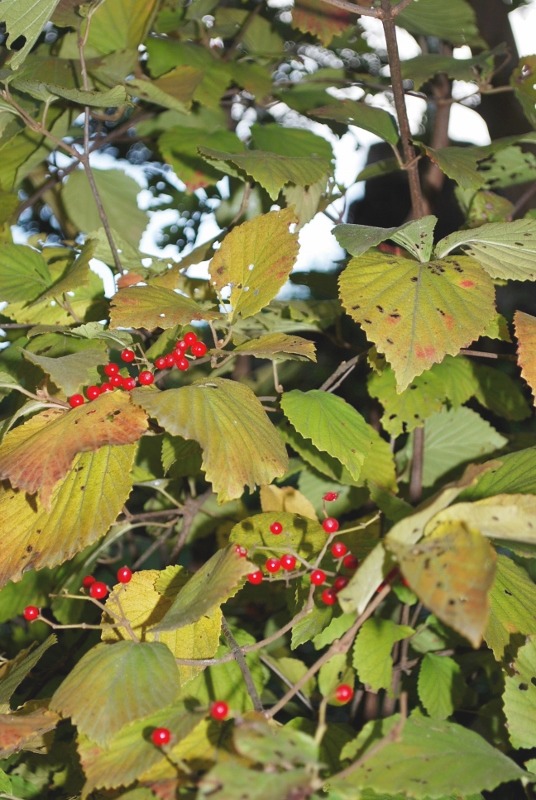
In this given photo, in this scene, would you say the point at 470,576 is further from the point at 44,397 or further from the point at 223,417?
the point at 44,397

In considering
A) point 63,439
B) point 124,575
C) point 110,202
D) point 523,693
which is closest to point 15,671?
point 124,575

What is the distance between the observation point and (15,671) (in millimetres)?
832

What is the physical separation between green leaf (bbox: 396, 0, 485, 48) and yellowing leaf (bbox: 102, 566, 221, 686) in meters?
1.19

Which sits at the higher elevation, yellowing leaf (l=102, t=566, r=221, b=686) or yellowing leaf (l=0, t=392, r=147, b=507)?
yellowing leaf (l=0, t=392, r=147, b=507)

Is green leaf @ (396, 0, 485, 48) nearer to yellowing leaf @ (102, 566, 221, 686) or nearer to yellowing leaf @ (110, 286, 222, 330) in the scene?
yellowing leaf @ (110, 286, 222, 330)

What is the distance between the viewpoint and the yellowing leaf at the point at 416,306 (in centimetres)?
79

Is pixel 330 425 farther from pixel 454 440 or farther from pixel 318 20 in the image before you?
pixel 318 20

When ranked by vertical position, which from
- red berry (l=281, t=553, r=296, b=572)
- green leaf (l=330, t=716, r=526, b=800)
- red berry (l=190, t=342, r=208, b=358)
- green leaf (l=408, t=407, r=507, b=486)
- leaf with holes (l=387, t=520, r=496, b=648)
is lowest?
green leaf (l=408, t=407, r=507, b=486)

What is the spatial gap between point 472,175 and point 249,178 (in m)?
0.35

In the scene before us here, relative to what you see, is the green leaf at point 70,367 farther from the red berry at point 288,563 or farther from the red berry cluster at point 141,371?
the red berry at point 288,563

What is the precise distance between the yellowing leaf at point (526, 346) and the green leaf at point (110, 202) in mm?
1000

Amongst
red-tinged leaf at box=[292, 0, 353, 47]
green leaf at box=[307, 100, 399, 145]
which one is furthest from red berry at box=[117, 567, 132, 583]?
red-tinged leaf at box=[292, 0, 353, 47]

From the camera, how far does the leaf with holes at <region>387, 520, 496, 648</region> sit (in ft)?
1.58

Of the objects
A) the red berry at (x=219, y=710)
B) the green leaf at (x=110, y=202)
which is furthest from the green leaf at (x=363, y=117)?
the red berry at (x=219, y=710)
